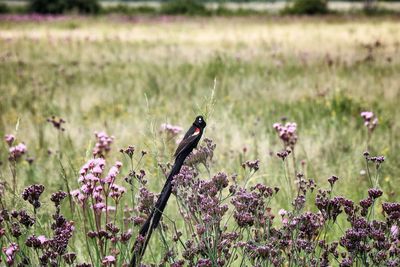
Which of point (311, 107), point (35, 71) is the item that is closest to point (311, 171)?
point (311, 107)

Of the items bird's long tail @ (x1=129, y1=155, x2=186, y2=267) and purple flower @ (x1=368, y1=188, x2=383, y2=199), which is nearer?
bird's long tail @ (x1=129, y1=155, x2=186, y2=267)

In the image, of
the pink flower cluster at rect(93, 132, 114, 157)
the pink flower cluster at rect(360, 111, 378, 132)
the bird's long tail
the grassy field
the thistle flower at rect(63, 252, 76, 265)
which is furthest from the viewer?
the grassy field

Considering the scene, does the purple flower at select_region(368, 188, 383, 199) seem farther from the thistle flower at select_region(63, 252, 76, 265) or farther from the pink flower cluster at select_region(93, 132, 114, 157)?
the pink flower cluster at select_region(93, 132, 114, 157)

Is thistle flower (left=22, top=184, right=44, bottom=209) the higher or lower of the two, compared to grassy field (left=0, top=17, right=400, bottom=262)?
higher

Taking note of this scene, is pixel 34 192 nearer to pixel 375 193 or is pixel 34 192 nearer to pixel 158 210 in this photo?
pixel 158 210

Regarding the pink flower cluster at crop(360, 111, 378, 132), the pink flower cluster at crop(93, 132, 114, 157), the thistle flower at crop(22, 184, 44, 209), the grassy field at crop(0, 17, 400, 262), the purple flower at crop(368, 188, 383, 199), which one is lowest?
the grassy field at crop(0, 17, 400, 262)

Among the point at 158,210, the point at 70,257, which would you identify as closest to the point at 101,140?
the point at 70,257

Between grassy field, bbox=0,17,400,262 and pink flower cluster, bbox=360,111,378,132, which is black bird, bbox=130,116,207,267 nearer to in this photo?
grassy field, bbox=0,17,400,262

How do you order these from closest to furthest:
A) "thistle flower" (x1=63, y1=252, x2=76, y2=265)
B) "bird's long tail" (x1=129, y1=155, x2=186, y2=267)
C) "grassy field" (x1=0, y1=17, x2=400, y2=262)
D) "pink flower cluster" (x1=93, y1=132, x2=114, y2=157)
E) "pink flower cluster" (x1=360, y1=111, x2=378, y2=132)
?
"bird's long tail" (x1=129, y1=155, x2=186, y2=267)
"thistle flower" (x1=63, y1=252, x2=76, y2=265)
"pink flower cluster" (x1=93, y1=132, x2=114, y2=157)
"pink flower cluster" (x1=360, y1=111, x2=378, y2=132)
"grassy field" (x1=0, y1=17, x2=400, y2=262)

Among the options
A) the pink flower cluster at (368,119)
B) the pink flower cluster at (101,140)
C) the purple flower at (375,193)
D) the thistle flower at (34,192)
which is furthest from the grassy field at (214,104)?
the purple flower at (375,193)

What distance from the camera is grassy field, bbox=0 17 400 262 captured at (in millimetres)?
4832

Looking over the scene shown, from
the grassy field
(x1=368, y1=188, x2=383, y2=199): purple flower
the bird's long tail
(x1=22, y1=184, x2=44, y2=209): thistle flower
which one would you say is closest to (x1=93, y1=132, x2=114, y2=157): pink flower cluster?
the grassy field

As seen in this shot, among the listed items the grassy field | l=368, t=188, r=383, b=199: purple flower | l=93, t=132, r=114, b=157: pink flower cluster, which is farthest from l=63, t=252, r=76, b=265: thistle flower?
l=93, t=132, r=114, b=157: pink flower cluster

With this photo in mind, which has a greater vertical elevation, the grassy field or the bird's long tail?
the bird's long tail
